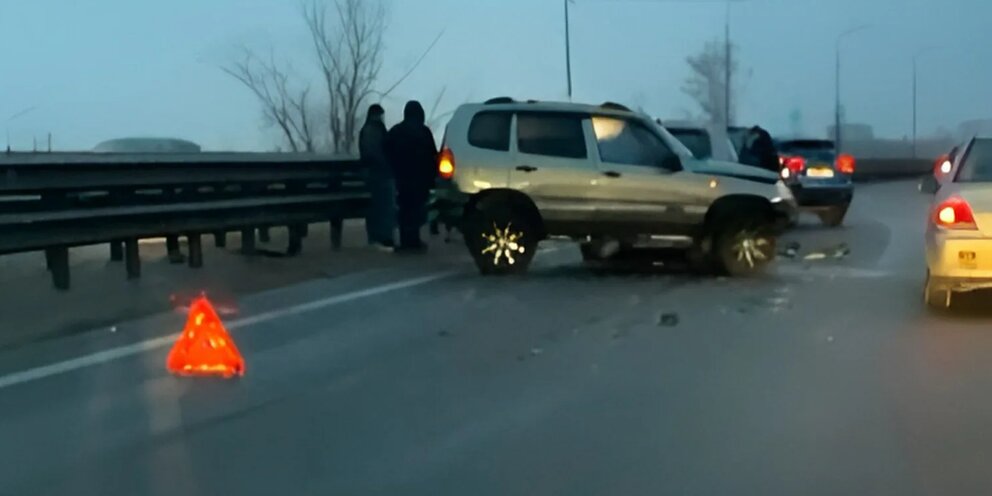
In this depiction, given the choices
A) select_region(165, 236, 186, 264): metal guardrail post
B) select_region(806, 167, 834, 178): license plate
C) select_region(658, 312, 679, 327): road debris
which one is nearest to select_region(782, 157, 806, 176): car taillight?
select_region(806, 167, 834, 178): license plate

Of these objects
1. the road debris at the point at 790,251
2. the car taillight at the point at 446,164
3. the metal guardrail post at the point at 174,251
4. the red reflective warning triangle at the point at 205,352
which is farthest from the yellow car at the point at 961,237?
the metal guardrail post at the point at 174,251

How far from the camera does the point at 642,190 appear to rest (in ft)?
51.2

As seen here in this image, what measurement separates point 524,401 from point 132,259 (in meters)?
6.67

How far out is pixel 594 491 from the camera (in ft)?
21.0

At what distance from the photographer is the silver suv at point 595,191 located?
51.1 feet

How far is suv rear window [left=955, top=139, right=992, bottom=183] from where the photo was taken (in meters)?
12.7

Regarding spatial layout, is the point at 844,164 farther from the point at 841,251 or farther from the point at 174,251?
the point at 174,251

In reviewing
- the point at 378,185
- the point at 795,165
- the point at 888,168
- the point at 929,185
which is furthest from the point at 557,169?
the point at 888,168

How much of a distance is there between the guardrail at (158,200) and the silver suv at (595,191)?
212 cm

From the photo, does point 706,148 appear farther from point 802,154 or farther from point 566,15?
point 566,15

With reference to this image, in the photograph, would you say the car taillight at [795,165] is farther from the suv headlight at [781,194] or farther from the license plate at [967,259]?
the license plate at [967,259]

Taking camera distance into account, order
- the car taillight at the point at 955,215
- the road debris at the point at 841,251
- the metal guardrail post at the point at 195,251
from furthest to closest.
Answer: the road debris at the point at 841,251 < the metal guardrail post at the point at 195,251 < the car taillight at the point at 955,215

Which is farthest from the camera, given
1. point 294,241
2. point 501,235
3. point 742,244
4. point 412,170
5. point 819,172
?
point 819,172

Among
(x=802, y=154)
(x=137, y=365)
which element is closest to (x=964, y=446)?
(x=137, y=365)
